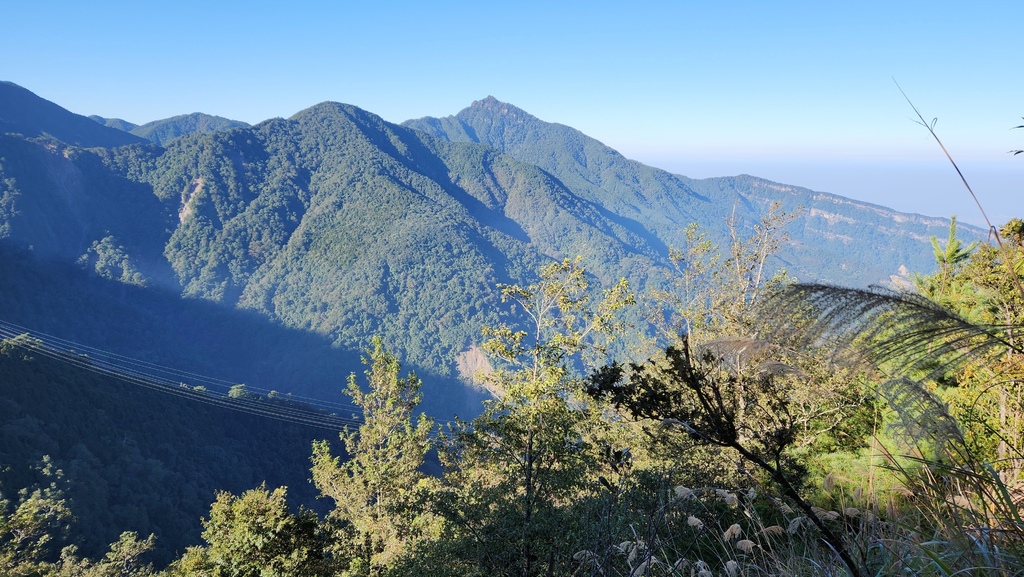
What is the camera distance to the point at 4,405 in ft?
140

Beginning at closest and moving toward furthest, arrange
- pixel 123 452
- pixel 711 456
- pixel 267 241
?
1. pixel 711 456
2. pixel 123 452
3. pixel 267 241

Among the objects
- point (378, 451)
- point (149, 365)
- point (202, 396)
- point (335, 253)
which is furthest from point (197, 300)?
point (378, 451)

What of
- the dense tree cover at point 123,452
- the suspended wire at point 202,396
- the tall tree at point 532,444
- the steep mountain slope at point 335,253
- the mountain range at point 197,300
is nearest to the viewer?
the tall tree at point 532,444

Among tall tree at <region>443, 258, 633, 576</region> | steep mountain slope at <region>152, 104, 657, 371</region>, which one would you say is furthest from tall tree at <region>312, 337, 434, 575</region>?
steep mountain slope at <region>152, 104, 657, 371</region>

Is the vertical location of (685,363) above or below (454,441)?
above

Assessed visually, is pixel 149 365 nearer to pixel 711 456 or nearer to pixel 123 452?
pixel 123 452

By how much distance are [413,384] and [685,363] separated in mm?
14275

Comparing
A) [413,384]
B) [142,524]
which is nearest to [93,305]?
[142,524]

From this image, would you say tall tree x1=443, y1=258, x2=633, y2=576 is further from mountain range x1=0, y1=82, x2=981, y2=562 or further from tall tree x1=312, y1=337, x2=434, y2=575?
mountain range x1=0, y1=82, x2=981, y2=562

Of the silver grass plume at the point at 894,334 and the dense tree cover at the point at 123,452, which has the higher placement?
the silver grass plume at the point at 894,334

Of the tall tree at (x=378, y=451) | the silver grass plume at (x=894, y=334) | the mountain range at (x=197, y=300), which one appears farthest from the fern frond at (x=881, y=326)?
the mountain range at (x=197, y=300)

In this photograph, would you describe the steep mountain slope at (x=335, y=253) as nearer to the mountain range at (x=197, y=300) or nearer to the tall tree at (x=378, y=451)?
the mountain range at (x=197, y=300)

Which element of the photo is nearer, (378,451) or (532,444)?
(532,444)

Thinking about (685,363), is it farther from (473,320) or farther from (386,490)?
(473,320)
